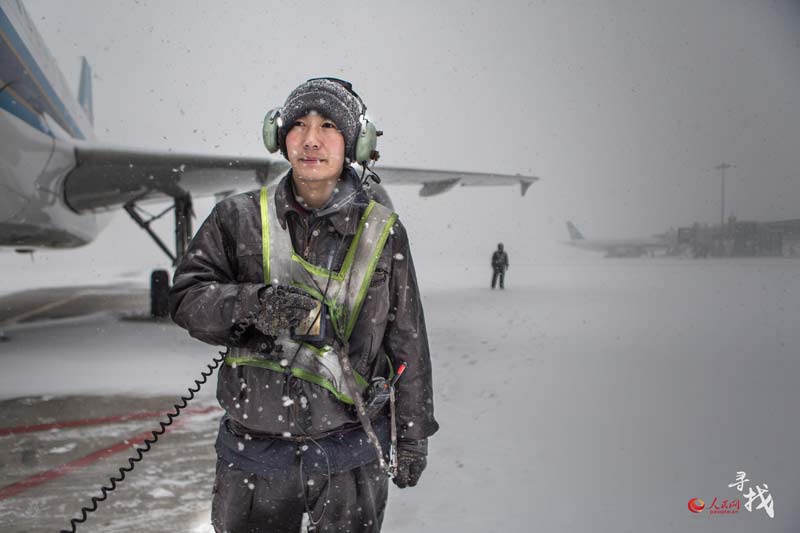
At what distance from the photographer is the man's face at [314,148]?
1.59 m

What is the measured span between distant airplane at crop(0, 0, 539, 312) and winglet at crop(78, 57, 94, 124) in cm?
725

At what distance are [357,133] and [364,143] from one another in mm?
41

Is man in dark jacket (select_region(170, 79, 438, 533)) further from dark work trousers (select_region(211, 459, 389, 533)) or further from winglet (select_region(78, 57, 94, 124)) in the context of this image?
winglet (select_region(78, 57, 94, 124))

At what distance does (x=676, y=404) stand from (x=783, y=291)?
11593 mm

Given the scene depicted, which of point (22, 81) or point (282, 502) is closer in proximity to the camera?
point (282, 502)

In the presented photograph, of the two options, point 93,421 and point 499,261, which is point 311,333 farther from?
point 499,261

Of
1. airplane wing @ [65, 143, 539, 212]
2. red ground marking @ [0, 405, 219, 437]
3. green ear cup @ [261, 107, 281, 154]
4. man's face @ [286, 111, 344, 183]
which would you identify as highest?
airplane wing @ [65, 143, 539, 212]

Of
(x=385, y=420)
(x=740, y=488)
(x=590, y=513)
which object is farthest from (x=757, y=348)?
(x=385, y=420)

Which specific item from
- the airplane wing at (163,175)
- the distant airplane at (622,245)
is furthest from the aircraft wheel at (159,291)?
the distant airplane at (622,245)

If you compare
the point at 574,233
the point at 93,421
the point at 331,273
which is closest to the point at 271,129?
the point at 331,273

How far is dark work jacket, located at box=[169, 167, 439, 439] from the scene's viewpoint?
147 cm

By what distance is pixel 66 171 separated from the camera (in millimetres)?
6988

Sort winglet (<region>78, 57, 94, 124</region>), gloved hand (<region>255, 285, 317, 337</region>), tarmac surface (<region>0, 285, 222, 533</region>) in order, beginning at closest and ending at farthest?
1. gloved hand (<region>255, 285, 317, 337</region>)
2. tarmac surface (<region>0, 285, 222, 533</region>)
3. winglet (<region>78, 57, 94, 124</region>)

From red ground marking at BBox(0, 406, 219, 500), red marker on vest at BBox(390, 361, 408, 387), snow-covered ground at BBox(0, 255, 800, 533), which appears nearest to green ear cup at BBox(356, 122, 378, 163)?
red marker on vest at BBox(390, 361, 408, 387)
